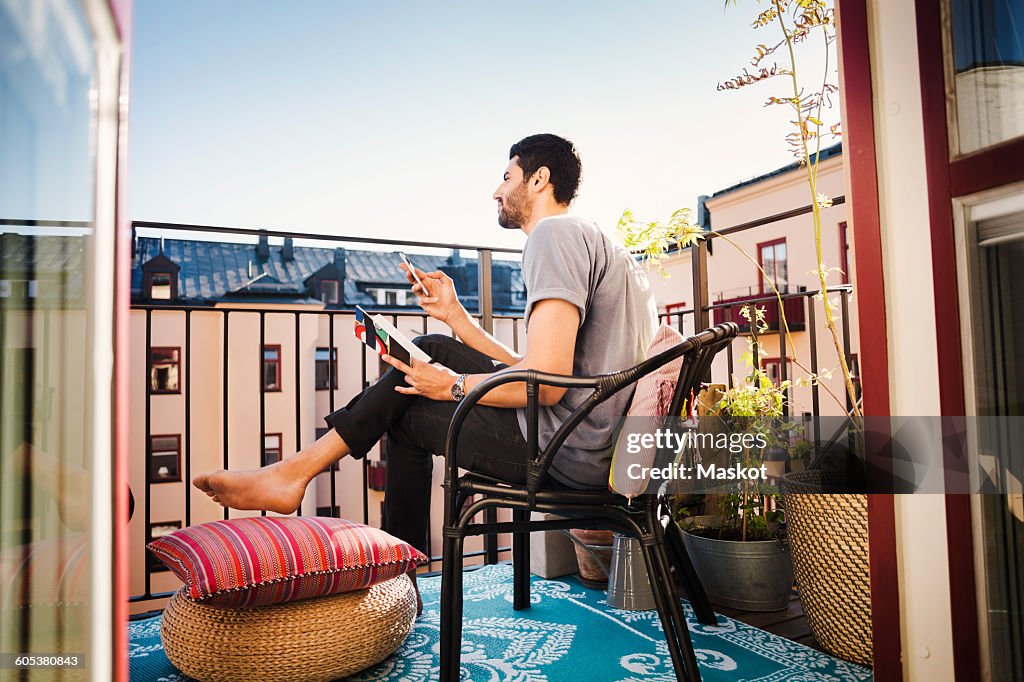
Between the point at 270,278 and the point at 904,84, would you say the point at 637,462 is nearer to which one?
the point at 904,84

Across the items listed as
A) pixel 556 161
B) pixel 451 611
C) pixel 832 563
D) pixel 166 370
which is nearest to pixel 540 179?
pixel 556 161

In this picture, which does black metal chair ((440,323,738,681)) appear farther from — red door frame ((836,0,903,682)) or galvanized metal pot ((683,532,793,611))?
galvanized metal pot ((683,532,793,611))

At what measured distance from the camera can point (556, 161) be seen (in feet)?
5.74

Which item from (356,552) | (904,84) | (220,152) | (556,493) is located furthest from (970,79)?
(220,152)

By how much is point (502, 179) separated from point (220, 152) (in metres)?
16.5

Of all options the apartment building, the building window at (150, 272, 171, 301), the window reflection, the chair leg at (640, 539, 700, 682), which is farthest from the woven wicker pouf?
the building window at (150, 272, 171, 301)

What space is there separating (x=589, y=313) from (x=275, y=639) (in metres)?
1.00

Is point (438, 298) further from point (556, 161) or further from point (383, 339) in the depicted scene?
point (556, 161)

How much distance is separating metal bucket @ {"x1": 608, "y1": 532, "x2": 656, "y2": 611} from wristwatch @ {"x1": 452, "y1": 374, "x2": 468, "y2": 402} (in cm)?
76

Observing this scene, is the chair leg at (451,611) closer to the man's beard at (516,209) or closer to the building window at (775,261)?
the man's beard at (516,209)

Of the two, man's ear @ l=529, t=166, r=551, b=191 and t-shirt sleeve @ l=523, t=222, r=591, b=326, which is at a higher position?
man's ear @ l=529, t=166, r=551, b=191

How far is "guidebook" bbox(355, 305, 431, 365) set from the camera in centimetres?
Answer: 151

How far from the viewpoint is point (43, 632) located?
497 millimetres

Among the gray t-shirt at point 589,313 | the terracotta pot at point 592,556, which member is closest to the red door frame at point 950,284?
the gray t-shirt at point 589,313
